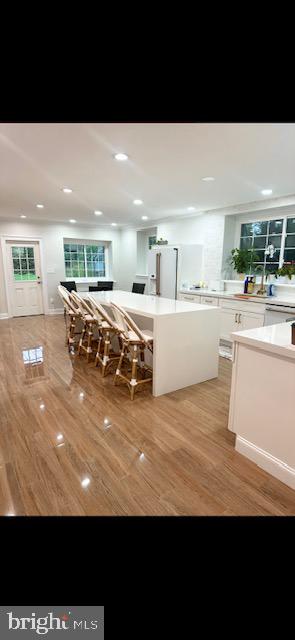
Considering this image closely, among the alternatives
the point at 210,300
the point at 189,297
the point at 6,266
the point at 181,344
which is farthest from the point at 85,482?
the point at 6,266

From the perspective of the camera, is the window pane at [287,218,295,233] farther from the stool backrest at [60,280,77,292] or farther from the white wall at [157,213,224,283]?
the stool backrest at [60,280,77,292]

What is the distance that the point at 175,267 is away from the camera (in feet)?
18.5

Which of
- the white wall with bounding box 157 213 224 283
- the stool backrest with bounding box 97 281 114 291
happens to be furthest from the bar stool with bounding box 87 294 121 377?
the stool backrest with bounding box 97 281 114 291

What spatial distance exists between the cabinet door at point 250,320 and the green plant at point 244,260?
3.28 feet

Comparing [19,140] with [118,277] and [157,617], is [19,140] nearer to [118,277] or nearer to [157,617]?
[157,617]

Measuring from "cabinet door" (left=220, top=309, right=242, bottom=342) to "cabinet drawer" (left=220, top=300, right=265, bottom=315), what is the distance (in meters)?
0.08

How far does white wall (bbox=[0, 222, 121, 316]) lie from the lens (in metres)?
7.02

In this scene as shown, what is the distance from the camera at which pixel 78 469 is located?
184 cm

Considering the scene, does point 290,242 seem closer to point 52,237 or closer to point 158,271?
point 158,271

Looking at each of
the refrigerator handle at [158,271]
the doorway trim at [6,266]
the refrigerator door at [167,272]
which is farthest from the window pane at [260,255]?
the doorway trim at [6,266]

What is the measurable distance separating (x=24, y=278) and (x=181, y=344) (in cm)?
581

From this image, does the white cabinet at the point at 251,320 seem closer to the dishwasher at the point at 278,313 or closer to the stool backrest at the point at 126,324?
the dishwasher at the point at 278,313
